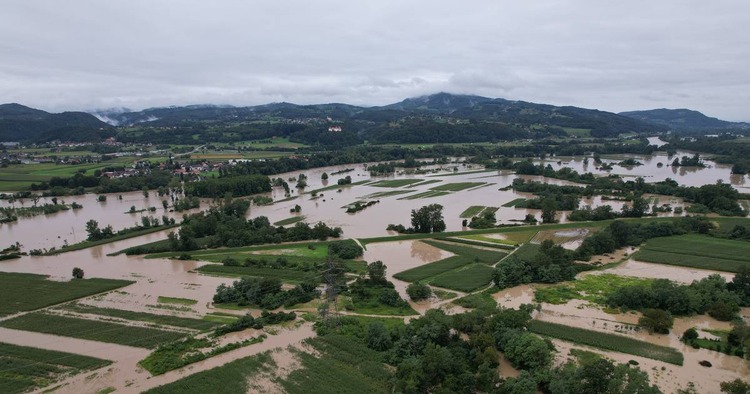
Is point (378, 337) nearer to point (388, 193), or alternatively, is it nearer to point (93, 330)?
point (93, 330)

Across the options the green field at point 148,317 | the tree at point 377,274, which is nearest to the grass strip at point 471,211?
the tree at point 377,274

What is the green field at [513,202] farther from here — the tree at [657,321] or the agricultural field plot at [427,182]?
the tree at [657,321]

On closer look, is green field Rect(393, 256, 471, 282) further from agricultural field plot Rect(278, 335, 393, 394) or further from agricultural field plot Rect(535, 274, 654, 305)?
agricultural field plot Rect(278, 335, 393, 394)

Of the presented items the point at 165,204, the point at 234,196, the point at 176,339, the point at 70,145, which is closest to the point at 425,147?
the point at 234,196

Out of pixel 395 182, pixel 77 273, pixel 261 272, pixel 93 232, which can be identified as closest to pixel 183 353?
pixel 261 272

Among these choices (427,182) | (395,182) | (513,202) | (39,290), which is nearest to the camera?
(39,290)

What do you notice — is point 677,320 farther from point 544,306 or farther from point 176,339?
point 176,339

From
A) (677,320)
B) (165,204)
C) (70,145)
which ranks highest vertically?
(70,145)
